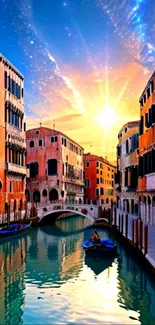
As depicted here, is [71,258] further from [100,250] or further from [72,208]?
[72,208]

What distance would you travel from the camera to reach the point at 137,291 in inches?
429

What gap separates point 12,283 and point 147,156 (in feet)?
32.5

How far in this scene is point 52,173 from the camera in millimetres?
37938

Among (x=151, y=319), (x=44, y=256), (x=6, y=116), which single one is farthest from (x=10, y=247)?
(x=151, y=319)

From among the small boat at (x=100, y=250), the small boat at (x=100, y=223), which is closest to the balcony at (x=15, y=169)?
the small boat at (x=100, y=223)

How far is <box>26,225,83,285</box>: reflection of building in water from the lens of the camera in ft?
43.8

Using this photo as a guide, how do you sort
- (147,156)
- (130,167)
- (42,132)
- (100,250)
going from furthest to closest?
(42,132)
(130,167)
(147,156)
(100,250)

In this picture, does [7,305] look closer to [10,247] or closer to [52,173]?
[10,247]

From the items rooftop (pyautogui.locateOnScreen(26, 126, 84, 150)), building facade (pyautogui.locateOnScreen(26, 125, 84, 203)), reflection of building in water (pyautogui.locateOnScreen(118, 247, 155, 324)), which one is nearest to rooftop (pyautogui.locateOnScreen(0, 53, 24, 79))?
rooftop (pyautogui.locateOnScreen(26, 126, 84, 150))

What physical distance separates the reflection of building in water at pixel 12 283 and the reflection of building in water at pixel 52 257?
41cm

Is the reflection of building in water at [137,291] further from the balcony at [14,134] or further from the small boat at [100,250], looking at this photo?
the balcony at [14,134]

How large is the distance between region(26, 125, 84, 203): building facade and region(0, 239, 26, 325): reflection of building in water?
18016 mm

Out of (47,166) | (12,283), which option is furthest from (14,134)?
(12,283)

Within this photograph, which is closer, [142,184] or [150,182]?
[150,182]
